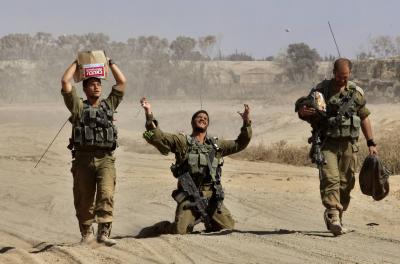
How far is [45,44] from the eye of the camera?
78.7m

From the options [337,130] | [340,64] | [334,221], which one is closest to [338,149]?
[337,130]

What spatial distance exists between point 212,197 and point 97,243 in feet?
5.58

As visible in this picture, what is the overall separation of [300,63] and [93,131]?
48.0 meters

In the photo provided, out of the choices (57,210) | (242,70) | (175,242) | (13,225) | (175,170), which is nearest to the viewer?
(175,242)

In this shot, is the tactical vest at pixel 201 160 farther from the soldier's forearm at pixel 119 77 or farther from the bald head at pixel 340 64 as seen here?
the bald head at pixel 340 64

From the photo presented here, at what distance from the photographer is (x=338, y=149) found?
10.2 meters

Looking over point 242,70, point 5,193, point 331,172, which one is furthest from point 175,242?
point 242,70

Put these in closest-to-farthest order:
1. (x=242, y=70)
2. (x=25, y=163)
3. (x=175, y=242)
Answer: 1. (x=175, y=242)
2. (x=25, y=163)
3. (x=242, y=70)

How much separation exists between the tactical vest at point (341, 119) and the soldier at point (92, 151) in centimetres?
233

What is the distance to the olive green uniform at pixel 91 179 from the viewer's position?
29.5ft

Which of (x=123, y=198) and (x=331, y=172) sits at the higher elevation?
(x=331, y=172)

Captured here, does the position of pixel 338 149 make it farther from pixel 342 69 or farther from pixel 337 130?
pixel 342 69

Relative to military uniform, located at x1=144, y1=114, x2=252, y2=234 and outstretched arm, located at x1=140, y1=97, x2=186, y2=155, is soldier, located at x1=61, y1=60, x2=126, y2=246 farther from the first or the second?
military uniform, located at x1=144, y1=114, x2=252, y2=234

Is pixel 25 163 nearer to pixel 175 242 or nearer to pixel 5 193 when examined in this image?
pixel 5 193
